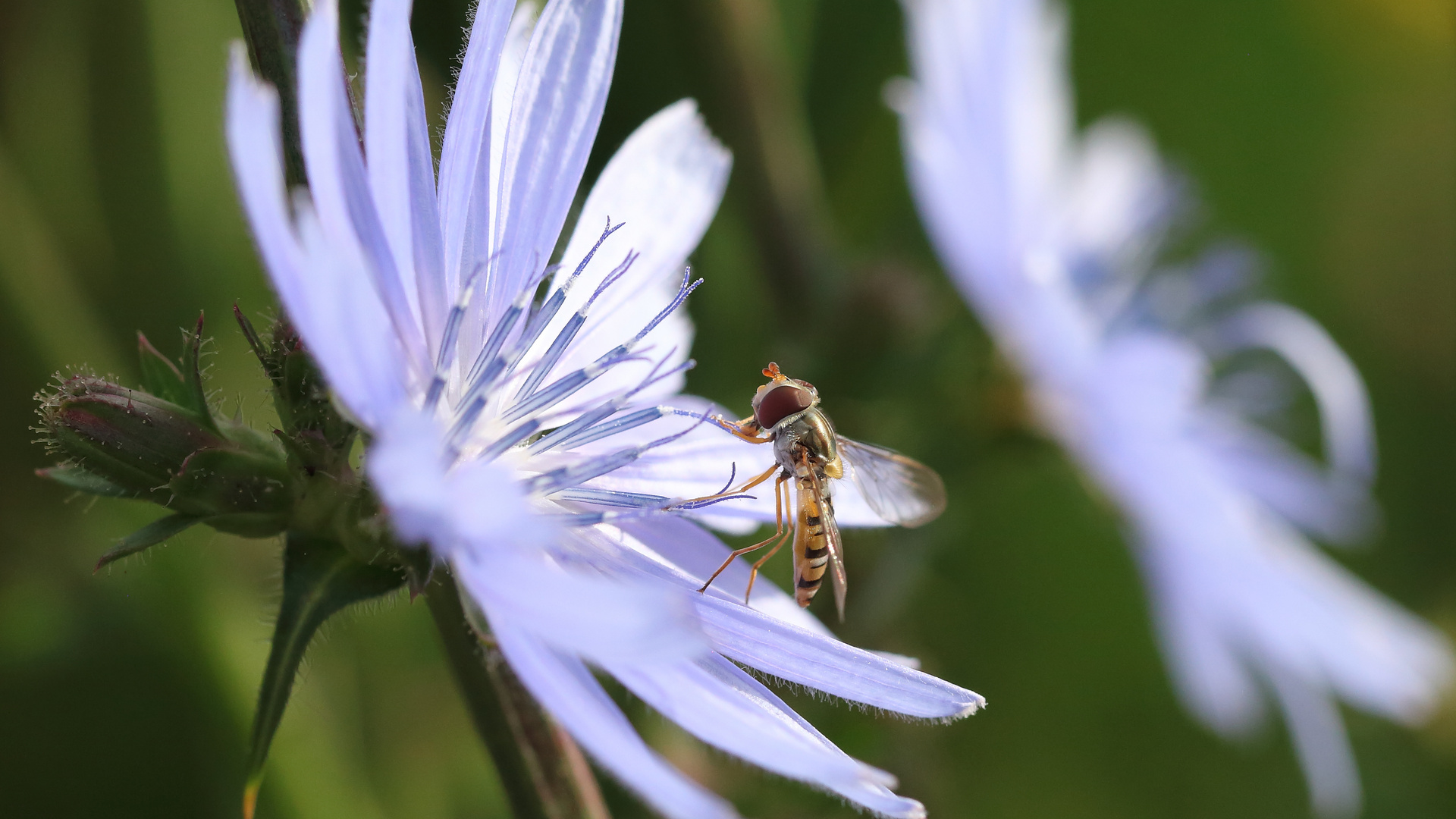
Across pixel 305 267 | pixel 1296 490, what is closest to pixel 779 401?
pixel 305 267

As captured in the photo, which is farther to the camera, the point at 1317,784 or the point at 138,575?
the point at 1317,784

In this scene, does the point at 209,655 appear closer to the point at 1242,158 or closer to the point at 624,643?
the point at 624,643

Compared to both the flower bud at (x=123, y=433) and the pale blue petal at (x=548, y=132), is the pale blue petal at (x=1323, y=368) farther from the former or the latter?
the flower bud at (x=123, y=433)

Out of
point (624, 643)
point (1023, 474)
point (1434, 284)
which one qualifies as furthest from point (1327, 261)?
point (624, 643)

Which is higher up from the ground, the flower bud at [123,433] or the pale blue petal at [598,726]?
the flower bud at [123,433]

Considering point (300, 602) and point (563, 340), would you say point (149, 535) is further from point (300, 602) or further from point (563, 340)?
point (563, 340)

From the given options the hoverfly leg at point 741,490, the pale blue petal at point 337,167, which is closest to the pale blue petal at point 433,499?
the pale blue petal at point 337,167
